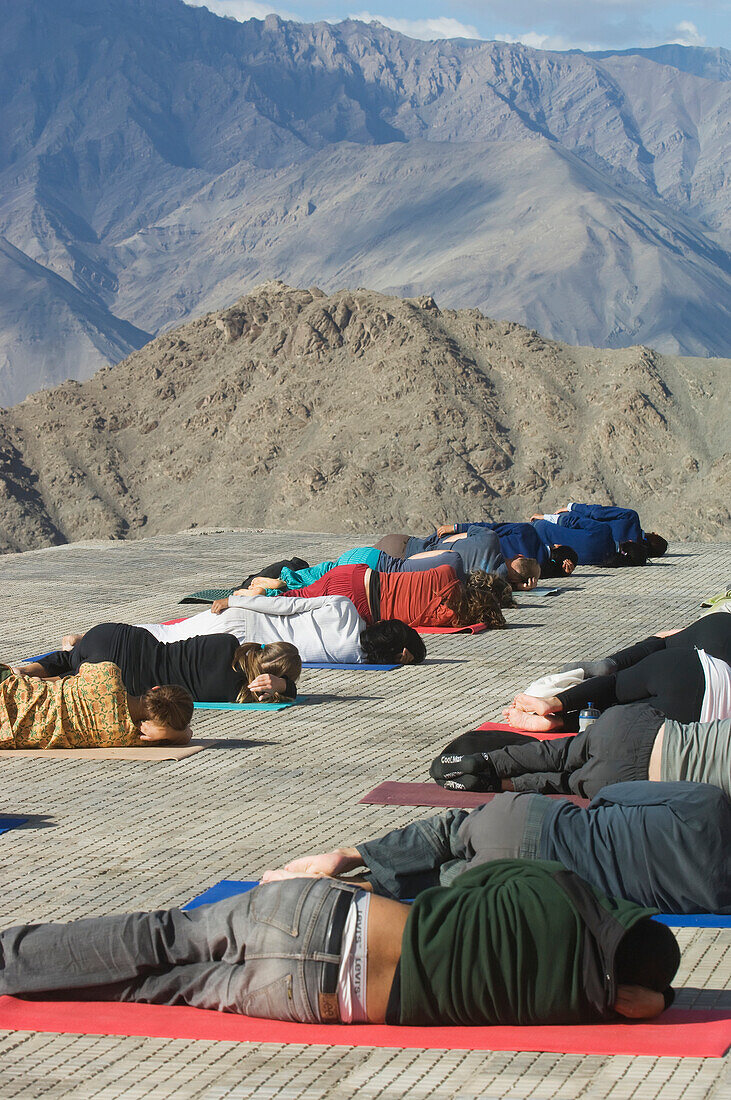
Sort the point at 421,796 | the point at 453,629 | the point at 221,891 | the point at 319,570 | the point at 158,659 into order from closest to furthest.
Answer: the point at 221,891
the point at 421,796
the point at 158,659
the point at 453,629
the point at 319,570

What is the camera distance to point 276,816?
4.39 m

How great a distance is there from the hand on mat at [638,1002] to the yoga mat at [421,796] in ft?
4.97

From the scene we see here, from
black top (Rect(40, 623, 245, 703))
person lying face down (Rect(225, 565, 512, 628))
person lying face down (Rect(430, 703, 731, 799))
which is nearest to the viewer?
person lying face down (Rect(430, 703, 731, 799))

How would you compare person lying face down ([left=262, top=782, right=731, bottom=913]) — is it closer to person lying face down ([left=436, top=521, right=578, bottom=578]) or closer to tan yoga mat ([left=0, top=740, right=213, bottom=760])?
tan yoga mat ([left=0, top=740, right=213, bottom=760])

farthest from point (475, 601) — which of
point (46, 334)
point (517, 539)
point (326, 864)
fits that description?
point (46, 334)

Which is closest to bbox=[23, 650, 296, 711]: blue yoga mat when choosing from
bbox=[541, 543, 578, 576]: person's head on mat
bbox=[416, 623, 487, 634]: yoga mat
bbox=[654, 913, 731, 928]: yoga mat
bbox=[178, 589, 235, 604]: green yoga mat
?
bbox=[416, 623, 487, 634]: yoga mat

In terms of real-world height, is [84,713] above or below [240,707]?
above

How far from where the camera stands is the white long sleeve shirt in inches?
271

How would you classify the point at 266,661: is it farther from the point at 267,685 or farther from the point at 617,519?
the point at 617,519

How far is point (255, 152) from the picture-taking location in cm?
16025

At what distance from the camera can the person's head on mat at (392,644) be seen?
23.1 ft

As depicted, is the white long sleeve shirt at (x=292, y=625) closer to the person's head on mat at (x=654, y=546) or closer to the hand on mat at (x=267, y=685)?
the hand on mat at (x=267, y=685)

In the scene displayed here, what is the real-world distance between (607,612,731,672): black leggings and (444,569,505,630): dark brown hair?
2638 millimetres

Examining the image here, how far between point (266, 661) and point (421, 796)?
5.47 ft
